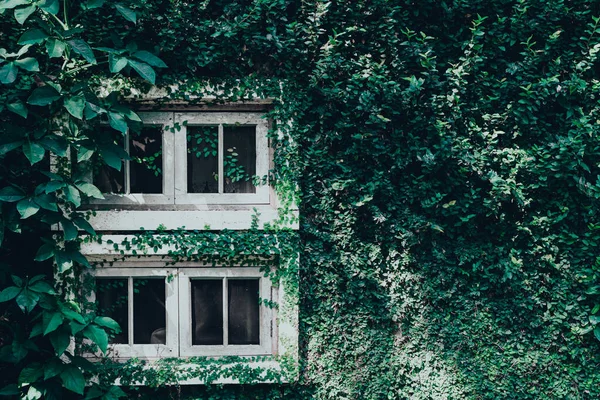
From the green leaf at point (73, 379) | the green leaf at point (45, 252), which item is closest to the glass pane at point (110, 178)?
the green leaf at point (45, 252)

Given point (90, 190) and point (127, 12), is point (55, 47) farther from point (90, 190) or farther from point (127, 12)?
→ point (90, 190)

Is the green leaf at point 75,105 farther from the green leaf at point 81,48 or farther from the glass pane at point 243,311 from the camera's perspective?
the glass pane at point 243,311

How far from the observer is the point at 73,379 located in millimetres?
2811

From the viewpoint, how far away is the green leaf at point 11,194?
2730 millimetres

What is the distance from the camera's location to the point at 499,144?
3.32m

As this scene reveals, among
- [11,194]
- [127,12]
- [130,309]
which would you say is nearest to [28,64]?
[127,12]

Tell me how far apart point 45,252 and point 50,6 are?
1.35m

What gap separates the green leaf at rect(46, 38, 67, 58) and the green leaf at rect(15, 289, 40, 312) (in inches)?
50.9

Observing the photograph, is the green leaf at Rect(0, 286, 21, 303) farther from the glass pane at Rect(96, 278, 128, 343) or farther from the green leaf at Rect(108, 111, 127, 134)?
the green leaf at Rect(108, 111, 127, 134)

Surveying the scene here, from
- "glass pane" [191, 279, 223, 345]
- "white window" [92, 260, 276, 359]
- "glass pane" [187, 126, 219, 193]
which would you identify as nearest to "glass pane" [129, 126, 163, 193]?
"glass pane" [187, 126, 219, 193]

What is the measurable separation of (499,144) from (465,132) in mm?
251

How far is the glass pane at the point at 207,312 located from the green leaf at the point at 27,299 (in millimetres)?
938

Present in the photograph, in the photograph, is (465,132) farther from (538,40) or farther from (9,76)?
(9,76)

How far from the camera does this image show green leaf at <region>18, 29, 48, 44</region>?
2623 millimetres
